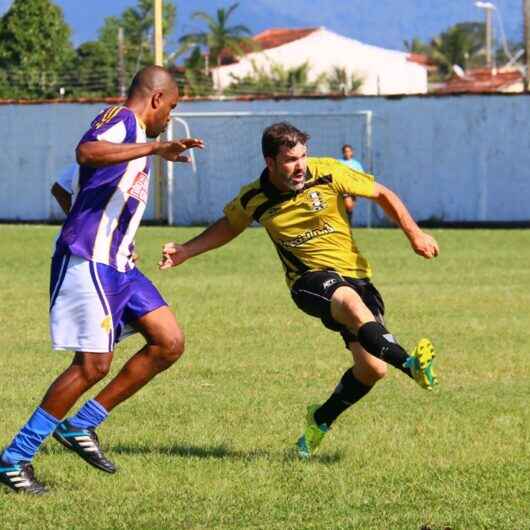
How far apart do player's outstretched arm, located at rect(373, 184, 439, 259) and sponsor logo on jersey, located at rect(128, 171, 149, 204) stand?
1457 mm

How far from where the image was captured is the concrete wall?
112 ft

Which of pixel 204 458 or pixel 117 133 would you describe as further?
pixel 204 458

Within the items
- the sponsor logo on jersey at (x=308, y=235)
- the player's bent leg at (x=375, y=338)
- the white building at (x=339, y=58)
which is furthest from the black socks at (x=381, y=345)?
the white building at (x=339, y=58)

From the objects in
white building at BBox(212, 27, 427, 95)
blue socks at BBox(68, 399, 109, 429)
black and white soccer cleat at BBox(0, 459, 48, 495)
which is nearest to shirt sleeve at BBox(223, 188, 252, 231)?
blue socks at BBox(68, 399, 109, 429)

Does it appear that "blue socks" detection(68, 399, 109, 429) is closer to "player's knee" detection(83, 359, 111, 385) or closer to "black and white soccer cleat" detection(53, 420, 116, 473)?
"black and white soccer cleat" detection(53, 420, 116, 473)

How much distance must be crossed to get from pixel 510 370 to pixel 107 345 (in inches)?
206

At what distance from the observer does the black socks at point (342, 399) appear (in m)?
8.52

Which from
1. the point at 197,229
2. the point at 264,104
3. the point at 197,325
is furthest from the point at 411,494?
the point at 264,104

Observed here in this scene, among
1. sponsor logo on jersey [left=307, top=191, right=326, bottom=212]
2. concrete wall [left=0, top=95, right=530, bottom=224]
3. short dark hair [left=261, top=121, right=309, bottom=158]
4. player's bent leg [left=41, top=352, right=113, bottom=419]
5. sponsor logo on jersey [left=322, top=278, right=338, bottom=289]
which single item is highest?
short dark hair [left=261, top=121, right=309, bottom=158]

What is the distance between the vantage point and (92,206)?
729 cm

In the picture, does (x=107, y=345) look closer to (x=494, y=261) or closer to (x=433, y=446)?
(x=433, y=446)

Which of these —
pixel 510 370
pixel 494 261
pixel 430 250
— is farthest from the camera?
pixel 494 261

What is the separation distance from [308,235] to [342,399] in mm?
968

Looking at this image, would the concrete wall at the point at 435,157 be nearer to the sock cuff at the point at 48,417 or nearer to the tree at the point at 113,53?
the tree at the point at 113,53
